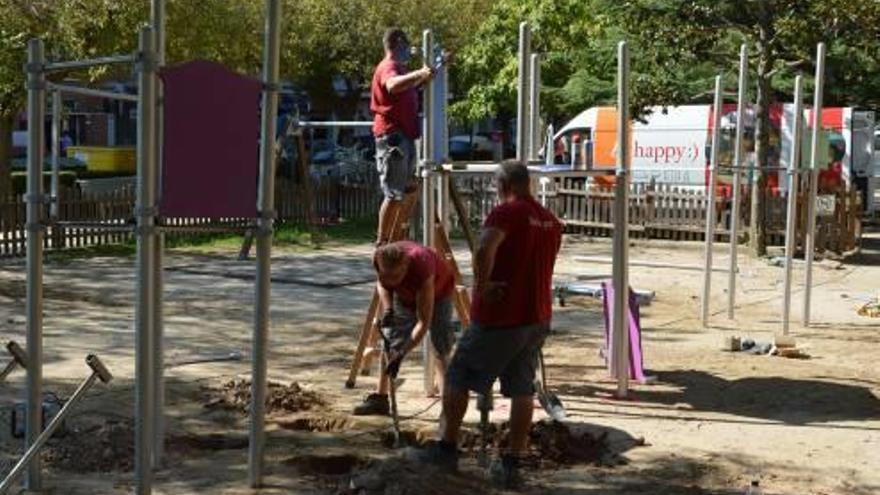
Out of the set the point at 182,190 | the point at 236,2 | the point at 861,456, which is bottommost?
the point at 861,456

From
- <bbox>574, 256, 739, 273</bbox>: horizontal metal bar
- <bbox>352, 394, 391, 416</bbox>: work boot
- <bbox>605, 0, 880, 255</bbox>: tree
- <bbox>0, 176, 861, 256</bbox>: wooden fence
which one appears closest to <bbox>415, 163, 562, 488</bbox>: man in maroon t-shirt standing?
<bbox>352, 394, 391, 416</bbox>: work boot

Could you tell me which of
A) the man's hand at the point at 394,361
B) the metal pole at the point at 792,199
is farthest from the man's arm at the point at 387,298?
the metal pole at the point at 792,199

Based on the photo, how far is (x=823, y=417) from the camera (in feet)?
28.4

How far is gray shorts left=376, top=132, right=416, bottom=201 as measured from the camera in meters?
8.75

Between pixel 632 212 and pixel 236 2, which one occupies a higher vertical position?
pixel 236 2

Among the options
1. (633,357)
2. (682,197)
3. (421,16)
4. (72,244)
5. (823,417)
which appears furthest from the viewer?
(421,16)

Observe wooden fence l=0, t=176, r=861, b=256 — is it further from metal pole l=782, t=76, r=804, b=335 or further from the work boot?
the work boot

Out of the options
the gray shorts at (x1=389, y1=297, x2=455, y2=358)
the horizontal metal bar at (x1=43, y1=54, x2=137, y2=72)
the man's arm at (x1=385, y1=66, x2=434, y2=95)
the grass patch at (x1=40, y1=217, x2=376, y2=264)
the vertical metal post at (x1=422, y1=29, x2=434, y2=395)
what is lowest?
the grass patch at (x1=40, y1=217, x2=376, y2=264)

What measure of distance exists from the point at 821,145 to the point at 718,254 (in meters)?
8.15

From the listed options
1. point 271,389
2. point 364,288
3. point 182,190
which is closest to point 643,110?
point 364,288

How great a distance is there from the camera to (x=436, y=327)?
806 cm

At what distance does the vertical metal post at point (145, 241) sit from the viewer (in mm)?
5656

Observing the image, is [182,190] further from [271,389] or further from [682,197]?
[682,197]

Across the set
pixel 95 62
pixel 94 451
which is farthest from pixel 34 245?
pixel 94 451
